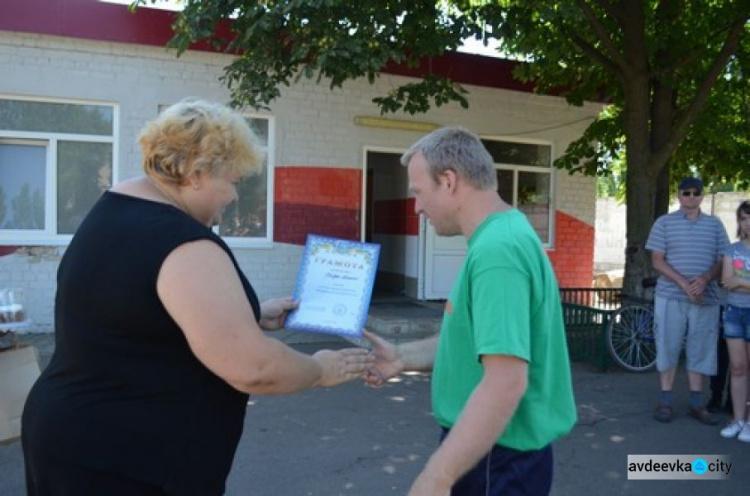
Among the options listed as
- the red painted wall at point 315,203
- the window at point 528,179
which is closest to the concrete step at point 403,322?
the red painted wall at point 315,203

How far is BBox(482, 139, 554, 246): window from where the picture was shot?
38.5 ft

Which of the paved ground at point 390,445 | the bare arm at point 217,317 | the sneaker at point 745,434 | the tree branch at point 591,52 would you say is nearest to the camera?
the bare arm at point 217,317

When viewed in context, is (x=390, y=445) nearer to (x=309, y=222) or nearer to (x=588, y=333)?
(x=588, y=333)

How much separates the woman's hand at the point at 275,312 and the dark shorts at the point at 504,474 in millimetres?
951

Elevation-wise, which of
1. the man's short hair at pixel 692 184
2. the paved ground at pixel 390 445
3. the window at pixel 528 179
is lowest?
the paved ground at pixel 390 445

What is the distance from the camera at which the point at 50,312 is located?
347 inches

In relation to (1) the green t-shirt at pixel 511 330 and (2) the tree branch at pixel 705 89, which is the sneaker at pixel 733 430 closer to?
(1) the green t-shirt at pixel 511 330

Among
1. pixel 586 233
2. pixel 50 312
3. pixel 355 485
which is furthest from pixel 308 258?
pixel 586 233

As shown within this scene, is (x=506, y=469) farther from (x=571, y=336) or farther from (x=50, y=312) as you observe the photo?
(x=50, y=312)

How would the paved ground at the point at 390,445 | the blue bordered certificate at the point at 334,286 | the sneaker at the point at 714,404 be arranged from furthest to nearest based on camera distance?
the sneaker at the point at 714,404, the paved ground at the point at 390,445, the blue bordered certificate at the point at 334,286

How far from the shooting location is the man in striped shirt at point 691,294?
569 cm

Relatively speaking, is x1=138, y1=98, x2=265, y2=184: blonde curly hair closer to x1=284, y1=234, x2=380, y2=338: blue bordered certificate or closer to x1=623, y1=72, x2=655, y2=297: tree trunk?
x1=284, y1=234, x2=380, y2=338: blue bordered certificate

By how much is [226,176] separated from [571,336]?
711 cm

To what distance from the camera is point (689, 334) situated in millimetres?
5777
